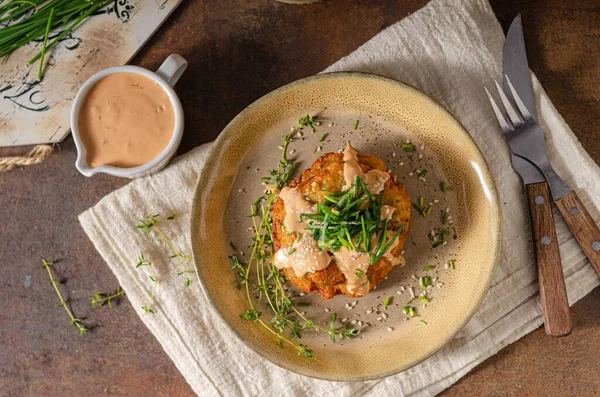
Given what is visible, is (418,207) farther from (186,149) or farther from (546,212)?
(186,149)

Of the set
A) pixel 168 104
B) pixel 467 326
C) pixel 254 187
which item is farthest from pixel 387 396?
pixel 168 104

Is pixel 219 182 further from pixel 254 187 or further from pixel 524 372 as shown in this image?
pixel 524 372

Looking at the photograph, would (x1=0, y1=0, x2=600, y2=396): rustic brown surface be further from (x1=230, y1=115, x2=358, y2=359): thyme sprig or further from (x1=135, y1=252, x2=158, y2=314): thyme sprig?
(x1=230, y1=115, x2=358, y2=359): thyme sprig

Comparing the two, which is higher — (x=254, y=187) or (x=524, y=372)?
(x=254, y=187)

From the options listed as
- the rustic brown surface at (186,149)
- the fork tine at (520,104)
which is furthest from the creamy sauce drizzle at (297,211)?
the fork tine at (520,104)

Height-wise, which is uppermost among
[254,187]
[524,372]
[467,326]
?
[254,187]

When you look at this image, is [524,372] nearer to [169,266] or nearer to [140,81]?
[169,266]

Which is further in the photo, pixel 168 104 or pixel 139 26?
pixel 139 26
